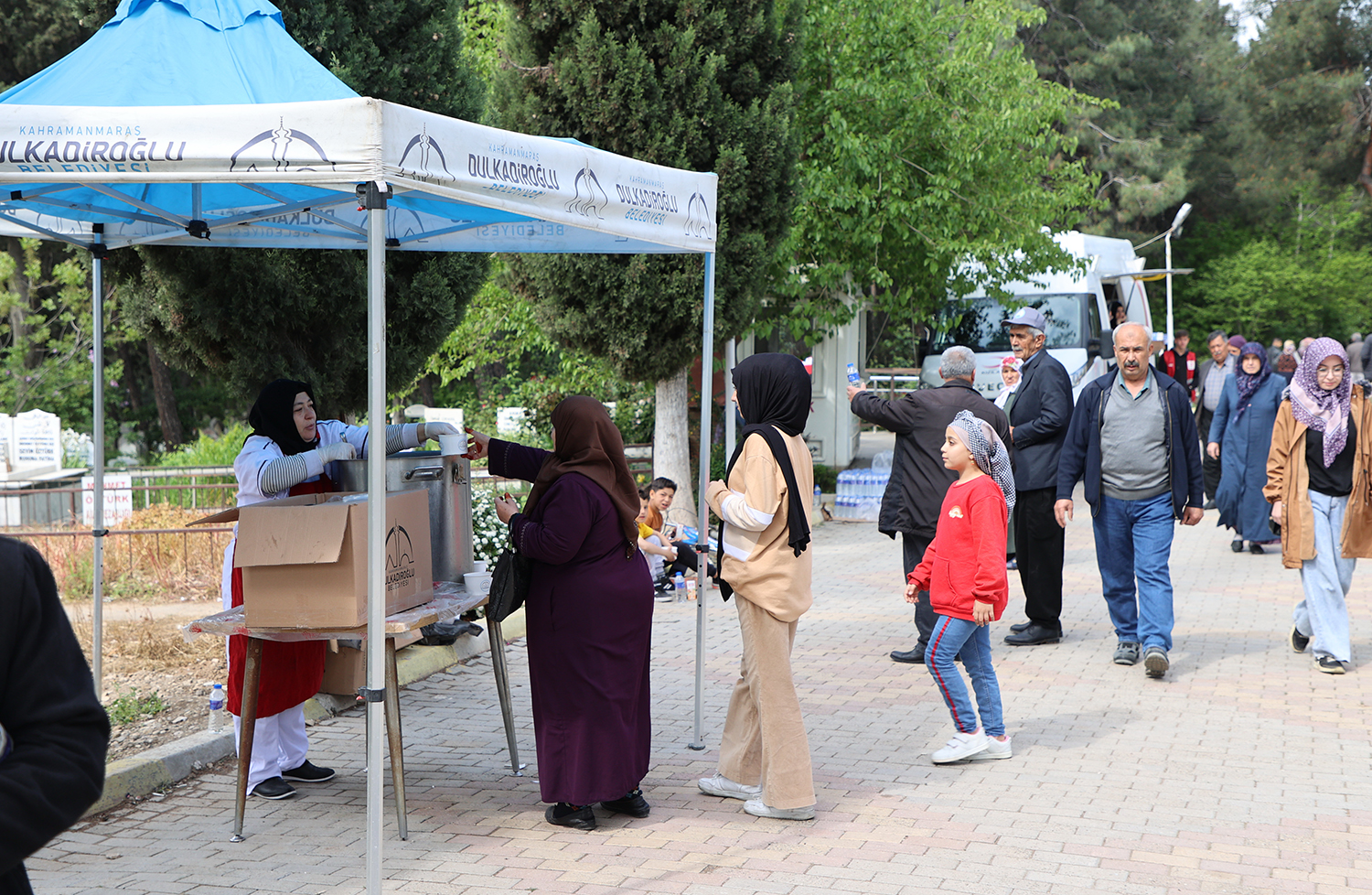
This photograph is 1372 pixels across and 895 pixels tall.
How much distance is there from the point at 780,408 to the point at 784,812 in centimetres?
164

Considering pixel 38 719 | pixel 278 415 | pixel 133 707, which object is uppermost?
pixel 278 415

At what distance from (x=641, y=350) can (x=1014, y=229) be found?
5894mm

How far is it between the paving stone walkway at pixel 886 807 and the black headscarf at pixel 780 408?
1.17m

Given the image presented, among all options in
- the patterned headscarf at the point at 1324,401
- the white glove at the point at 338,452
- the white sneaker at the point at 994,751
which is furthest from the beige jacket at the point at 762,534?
the patterned headscarf at the point at 1324,401

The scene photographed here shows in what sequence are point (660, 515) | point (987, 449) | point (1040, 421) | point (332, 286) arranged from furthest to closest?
1. point (660, 515)
2. point (332, 286)
3. point (1040, 421)
4. point (987, 449)

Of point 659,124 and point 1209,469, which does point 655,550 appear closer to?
point 659,124

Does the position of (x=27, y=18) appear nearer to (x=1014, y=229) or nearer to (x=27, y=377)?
(x=27, y=377)

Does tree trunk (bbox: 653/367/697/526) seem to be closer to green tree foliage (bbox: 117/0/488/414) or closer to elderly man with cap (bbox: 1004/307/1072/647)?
green tree foliage (bbox: 117/0/488/414)

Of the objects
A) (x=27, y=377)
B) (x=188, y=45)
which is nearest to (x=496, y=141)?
(x=188, y=45)

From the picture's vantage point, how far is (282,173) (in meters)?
3.83

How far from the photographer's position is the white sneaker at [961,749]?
578cm

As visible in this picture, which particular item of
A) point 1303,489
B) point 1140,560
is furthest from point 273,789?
point 1303,489

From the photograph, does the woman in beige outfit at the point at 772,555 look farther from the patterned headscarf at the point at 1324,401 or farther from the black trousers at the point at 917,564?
the patterned headscarf at the point at 1324,401

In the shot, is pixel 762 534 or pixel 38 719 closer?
pixel 38 719
